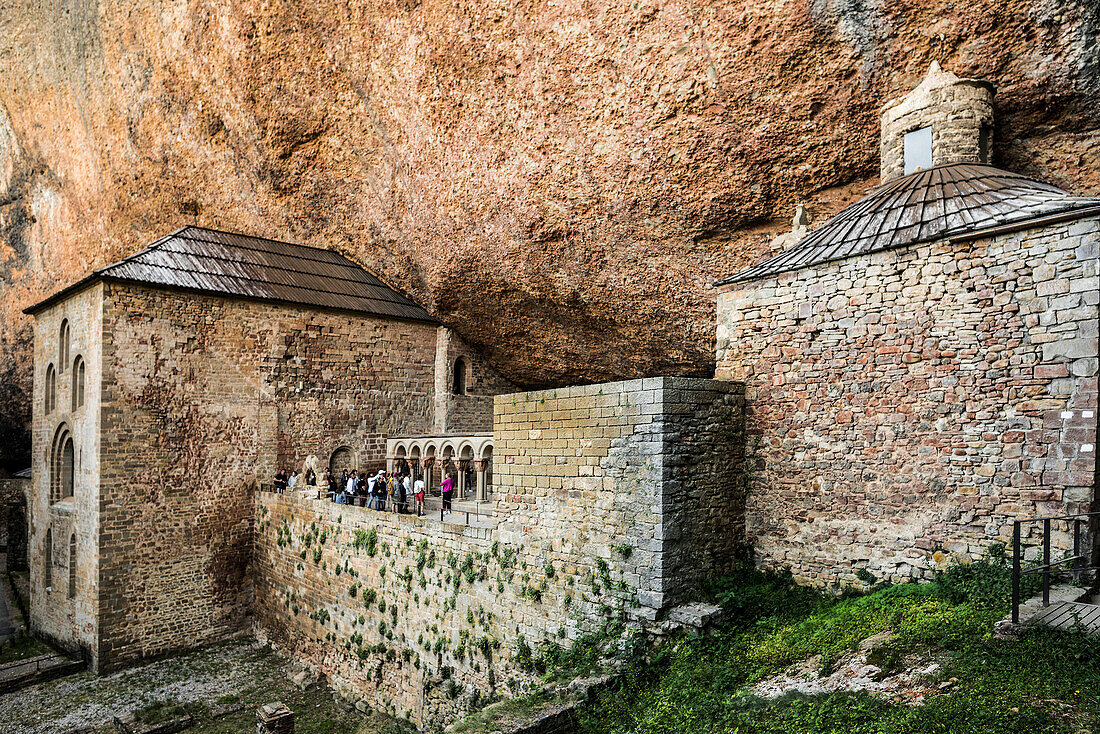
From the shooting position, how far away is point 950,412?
25.0ft

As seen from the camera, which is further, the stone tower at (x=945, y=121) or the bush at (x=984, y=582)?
the stone tower at (x=945, y=121)

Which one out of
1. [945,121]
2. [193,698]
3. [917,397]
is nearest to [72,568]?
[193,698]

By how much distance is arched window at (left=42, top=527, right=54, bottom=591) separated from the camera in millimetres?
16531

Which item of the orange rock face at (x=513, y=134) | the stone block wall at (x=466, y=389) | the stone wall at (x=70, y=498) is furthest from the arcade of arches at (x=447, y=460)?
the stone wall at (x=70, y=498)

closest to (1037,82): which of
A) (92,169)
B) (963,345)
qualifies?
(963,345)

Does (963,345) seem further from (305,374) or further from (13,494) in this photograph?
(13,494)

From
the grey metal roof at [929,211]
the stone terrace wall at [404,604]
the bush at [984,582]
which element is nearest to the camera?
the bush at [984,582]

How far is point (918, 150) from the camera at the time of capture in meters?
9.55

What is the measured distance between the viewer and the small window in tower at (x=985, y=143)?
9227mm

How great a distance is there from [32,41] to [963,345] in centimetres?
2654

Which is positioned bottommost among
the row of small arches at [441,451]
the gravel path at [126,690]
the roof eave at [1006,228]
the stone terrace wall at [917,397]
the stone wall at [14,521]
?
the gravel path at [126,690]

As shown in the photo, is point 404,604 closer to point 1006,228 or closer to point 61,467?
point 1006,228

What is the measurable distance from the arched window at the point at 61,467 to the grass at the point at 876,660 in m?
16.3

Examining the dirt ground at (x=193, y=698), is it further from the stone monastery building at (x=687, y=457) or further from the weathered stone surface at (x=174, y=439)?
the weathered stone surface at (x=174, y=439)
